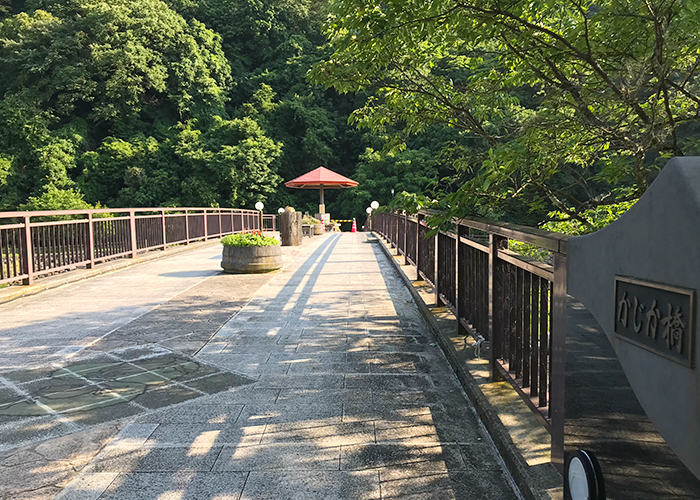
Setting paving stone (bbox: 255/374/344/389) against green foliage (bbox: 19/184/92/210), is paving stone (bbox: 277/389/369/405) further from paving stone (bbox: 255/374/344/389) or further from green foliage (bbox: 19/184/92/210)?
green foliage (bbox: 19/184/92/210)

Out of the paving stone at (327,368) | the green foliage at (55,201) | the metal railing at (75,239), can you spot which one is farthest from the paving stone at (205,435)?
the green foliage at (55,201)

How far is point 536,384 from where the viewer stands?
8.84ft

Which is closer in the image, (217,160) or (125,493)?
(125,493)

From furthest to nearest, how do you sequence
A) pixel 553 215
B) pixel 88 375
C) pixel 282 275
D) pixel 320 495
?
1. pixel 282 275
2. pixel 553 215
3. pixel 88 375
4. pixel 320 495

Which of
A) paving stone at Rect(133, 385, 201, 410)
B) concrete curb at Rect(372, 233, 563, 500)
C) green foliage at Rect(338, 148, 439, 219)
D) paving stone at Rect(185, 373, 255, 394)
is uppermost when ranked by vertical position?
green foliage at Rect(338, 148, 439, 219)

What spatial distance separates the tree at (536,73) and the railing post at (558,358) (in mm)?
979

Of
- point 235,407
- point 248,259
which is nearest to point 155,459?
point 235,407

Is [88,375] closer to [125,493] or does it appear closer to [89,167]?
[125,493]

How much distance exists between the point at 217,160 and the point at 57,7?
15088 mm

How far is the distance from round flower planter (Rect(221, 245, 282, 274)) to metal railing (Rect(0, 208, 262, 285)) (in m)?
2.67

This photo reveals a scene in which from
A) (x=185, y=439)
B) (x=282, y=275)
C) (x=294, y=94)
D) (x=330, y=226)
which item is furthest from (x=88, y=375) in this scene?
(x=294, y=94)

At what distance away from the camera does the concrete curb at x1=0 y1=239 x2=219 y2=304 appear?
731 cm

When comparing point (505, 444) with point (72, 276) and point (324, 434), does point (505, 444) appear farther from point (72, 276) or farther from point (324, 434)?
point (72, 276)

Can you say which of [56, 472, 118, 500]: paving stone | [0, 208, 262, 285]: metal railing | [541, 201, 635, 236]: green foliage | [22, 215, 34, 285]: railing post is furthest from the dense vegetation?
[56, 472, 118, 500]: paving stone
